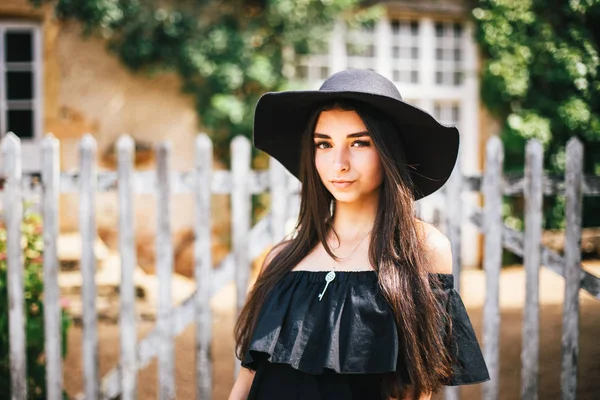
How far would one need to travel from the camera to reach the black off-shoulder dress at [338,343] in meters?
1.55

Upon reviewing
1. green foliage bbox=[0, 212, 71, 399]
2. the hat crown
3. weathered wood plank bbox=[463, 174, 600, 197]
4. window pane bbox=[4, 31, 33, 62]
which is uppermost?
window pane bbox=[4, 31, 33, 62]

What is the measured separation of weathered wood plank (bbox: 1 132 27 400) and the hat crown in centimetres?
209

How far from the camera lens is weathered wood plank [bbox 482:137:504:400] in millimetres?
3092

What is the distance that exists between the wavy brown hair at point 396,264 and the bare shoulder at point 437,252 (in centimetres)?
2

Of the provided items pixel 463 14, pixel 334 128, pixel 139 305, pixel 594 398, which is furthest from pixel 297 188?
pixel 463 14

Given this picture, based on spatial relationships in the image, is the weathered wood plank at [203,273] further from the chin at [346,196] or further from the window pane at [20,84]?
the window pane at [20,84]

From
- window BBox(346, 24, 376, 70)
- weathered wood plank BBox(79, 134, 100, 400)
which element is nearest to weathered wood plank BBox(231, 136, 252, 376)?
weathered wood plank BBox(79, 134, 100, 400)

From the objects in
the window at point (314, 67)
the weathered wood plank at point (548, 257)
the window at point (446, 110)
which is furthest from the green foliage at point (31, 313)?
the window at point (446, 110)

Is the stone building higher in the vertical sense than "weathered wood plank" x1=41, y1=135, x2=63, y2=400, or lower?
higher

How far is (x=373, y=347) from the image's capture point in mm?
1551

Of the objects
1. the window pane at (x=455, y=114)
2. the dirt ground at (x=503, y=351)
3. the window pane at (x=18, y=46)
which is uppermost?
the window pane at (x=18, y=46)

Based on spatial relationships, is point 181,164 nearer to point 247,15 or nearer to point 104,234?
point 104,234

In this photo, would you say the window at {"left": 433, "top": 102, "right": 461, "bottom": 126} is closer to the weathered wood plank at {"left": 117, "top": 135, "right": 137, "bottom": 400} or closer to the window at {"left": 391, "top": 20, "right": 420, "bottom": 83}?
the window at {"left": 391, "top": 20, "right": 420, "bottom": 83}

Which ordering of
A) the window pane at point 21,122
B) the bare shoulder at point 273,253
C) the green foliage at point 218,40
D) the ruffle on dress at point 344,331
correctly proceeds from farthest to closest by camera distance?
the window pane at point 21,122
the green foliage at point 218,40
the bare shoulder at point 273,253
the ruffle on dress at point 344,331
